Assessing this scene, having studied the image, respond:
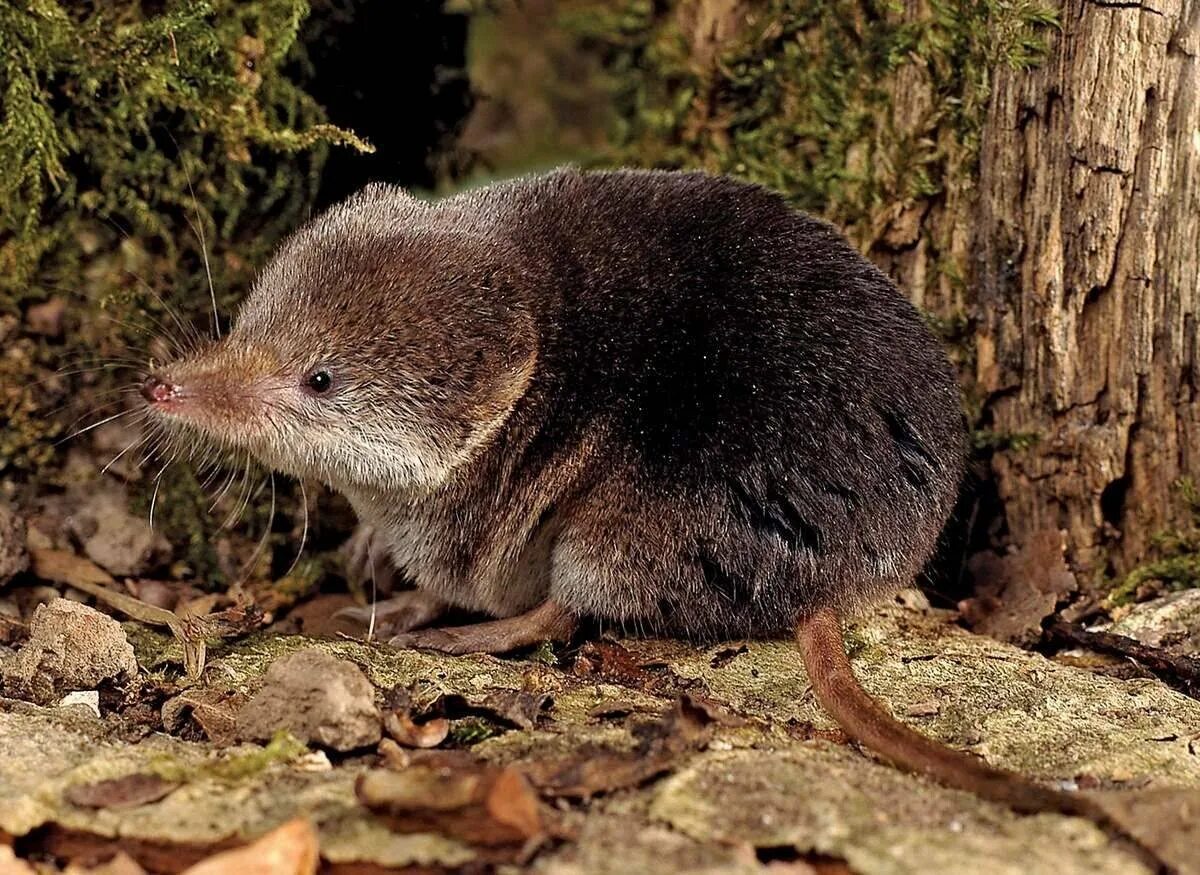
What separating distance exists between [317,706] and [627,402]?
1.11 meters

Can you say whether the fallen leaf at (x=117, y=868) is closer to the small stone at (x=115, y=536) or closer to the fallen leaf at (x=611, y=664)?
the fallen leaf at (x=611, y=664)

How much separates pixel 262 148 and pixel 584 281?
3.94 ft

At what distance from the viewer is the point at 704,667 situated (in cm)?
301

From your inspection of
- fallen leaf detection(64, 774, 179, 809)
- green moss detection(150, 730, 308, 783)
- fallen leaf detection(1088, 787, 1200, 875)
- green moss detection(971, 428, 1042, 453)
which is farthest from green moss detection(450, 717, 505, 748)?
green moss detection(971, 428, 1042, 453)

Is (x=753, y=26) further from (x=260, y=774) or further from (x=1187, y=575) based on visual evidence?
(x=260, y=774)

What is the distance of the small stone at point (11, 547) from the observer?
3.32 metres

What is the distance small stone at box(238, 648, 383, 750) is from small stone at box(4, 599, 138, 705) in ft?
1.47

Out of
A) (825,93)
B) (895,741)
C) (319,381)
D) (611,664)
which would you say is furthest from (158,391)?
(825,93)

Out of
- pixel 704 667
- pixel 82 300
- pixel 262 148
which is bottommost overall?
pixel 704 667

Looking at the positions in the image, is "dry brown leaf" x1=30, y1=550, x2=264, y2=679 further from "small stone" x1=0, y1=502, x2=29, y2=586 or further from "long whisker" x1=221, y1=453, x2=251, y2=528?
"long whisker" x1=221, y1=453, x2=251, y2=528

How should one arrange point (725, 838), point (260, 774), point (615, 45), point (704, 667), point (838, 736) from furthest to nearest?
point (615, 45) → point (704, 667) → point (838, 736) → point (260, 774) → point (725, 838)

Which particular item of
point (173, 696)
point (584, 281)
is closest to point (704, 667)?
point (584, 281)

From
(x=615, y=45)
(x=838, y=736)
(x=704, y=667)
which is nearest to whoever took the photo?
(x=838, y=736)

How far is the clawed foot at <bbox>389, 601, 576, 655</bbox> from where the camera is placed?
10.6 ft
